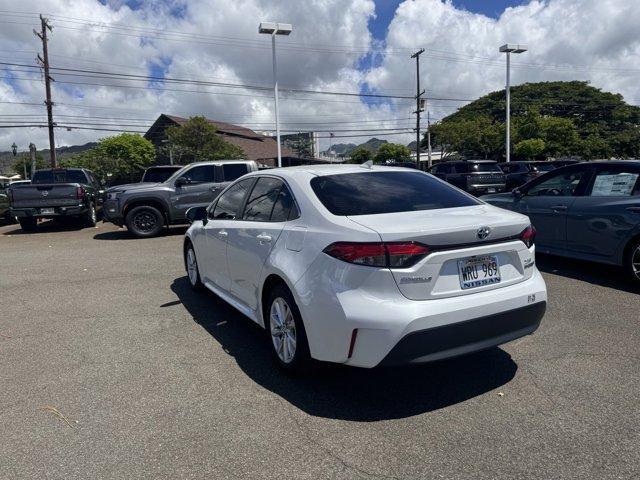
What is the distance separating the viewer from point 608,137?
65.6 meters

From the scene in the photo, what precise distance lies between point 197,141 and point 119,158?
6438 millimetres

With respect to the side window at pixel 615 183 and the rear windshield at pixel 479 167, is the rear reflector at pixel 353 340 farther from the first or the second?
the rear windshield at pixel 479 167

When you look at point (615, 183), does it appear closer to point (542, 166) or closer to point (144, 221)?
point (144, 221)

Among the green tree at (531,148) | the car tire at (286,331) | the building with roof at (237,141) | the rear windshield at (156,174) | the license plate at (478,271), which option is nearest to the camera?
the license plate at (478,271)

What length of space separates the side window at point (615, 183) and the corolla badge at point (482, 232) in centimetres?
390

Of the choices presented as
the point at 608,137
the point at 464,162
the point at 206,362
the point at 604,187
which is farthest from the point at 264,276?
the point at 608,137

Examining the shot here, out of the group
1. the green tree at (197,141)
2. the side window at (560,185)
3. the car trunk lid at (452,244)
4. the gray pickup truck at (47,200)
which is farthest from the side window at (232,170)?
the green tree at (197,141)

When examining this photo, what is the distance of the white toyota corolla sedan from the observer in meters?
3.06

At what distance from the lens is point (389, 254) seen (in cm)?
307

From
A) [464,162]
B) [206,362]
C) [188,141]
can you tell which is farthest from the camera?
[188,141]

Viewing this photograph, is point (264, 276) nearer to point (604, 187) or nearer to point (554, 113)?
point (604, 187)

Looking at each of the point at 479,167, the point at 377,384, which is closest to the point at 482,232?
the point at 377,384

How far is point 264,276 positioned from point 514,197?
210 inches

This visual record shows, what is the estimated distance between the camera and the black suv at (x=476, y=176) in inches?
679
